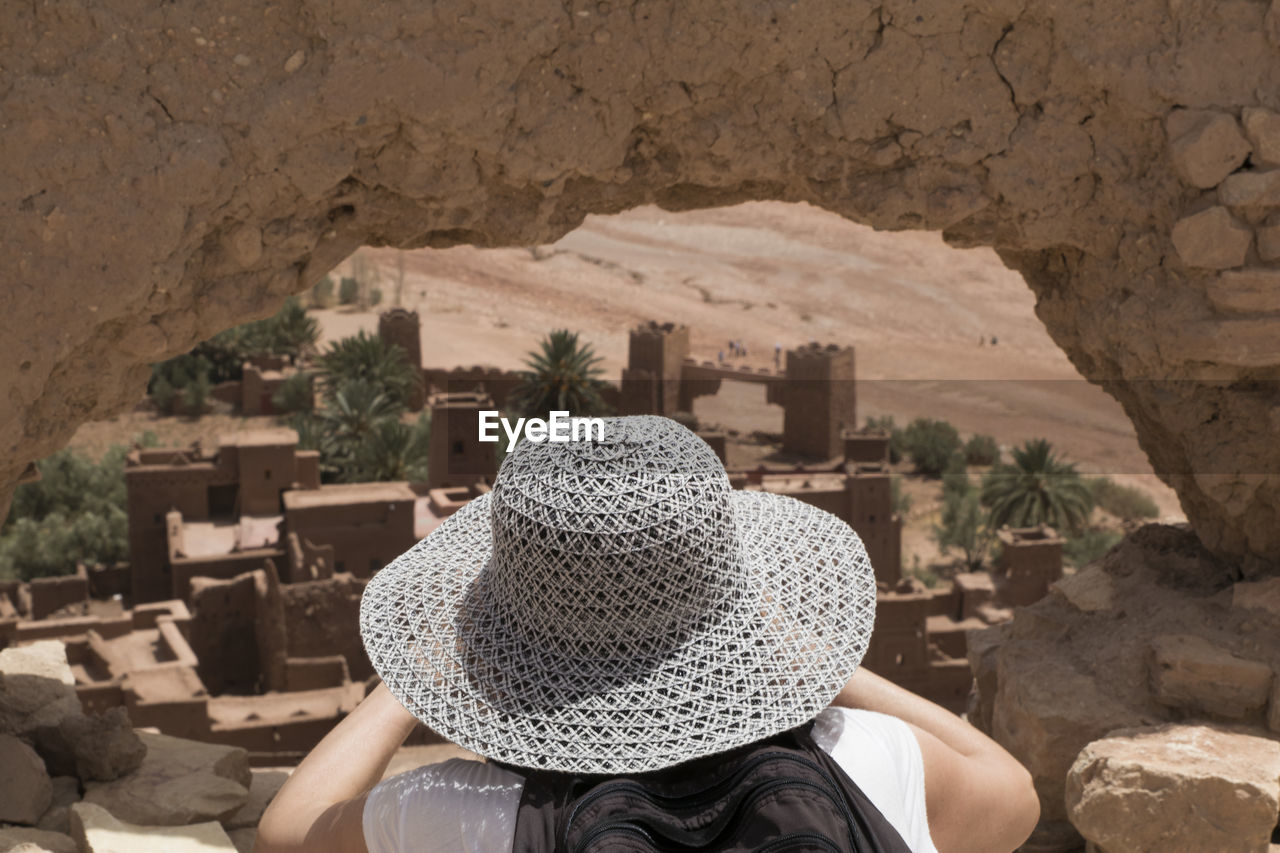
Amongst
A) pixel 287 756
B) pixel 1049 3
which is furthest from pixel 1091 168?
pixel 287 756

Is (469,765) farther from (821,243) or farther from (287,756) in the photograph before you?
(821,243)

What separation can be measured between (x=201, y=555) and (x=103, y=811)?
11.4 meters

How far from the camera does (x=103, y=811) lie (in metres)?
4.17

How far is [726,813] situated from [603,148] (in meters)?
3.15

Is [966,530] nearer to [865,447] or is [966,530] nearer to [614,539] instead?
[865,447]

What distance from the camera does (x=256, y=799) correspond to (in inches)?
190

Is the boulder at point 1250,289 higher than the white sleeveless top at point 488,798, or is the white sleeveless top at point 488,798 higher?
the boulder at point 1250,289

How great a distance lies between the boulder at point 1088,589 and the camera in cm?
498

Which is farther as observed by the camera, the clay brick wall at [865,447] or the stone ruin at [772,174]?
the clay brick wall at [865,447]

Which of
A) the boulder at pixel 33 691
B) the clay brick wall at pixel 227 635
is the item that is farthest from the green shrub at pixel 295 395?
the boulder at pixel 33 691

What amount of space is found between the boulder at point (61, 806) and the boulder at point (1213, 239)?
14.3ft

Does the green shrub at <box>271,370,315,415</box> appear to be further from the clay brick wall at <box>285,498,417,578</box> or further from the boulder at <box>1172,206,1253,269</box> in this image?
the boulder at <box>1172,206,1253,269</box>

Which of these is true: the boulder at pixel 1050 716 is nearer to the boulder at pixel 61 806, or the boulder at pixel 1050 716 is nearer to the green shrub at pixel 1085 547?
the boulder at pixel 61 806

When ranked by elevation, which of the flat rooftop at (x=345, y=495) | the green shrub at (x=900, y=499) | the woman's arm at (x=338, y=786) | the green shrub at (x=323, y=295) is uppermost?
the green shrub at (x=323, y=295)
